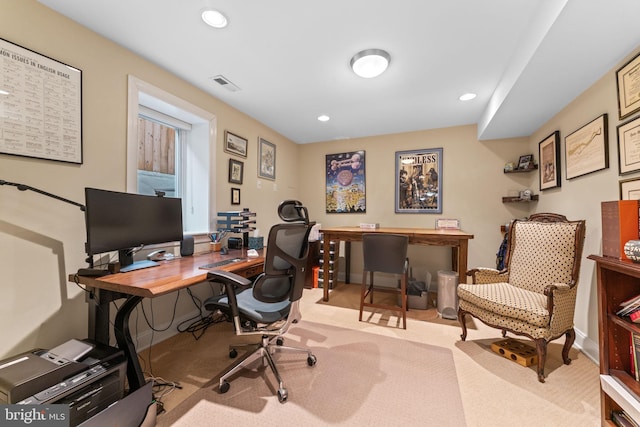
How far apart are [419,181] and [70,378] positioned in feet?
13.3

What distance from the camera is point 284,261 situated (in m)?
1.64

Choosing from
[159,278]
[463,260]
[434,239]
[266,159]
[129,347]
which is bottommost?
[129,347]

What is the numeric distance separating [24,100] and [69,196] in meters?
0.61

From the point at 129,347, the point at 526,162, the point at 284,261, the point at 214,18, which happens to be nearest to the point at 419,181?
the point at 526,162

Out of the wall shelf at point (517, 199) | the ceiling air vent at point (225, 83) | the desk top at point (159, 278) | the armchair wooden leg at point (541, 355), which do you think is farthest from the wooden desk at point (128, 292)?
the wall shelf at point (517, 199)

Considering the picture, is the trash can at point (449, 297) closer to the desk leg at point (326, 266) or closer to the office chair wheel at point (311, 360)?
the desk leg at point (326, 266)

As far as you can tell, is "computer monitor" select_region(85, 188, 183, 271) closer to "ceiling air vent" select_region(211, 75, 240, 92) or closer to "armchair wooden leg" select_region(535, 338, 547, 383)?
"ceiling air vent" select_region(211, 75, 240, 92)

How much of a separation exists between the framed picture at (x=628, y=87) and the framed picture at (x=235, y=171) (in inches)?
137

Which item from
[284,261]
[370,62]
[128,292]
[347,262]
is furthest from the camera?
[347,262]

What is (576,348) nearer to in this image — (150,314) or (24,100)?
(150,314)

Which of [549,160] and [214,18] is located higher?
[214,18]

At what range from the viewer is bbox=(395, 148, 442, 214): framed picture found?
3.74m

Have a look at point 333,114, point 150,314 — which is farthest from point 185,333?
point 333,114

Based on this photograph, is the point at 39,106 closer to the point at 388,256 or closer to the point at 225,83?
the point at 225,83
